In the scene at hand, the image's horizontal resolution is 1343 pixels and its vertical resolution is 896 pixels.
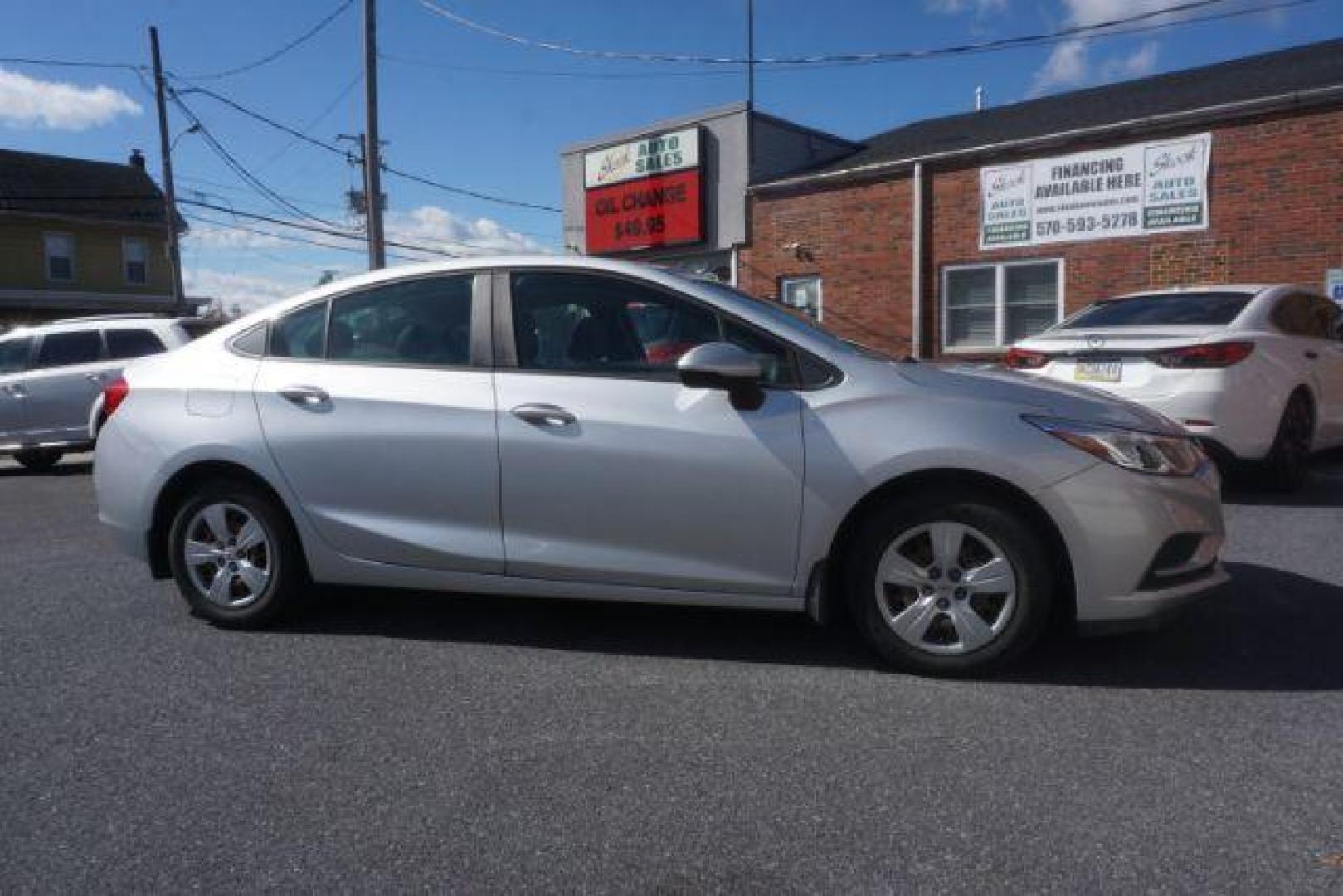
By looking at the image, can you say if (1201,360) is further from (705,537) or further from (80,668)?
→ (80,668)

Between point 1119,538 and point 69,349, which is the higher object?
point 69,349

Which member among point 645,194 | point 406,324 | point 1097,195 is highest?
point 645,194

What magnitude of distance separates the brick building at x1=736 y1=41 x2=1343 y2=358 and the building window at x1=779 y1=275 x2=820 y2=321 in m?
0.04

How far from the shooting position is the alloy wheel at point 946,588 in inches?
141

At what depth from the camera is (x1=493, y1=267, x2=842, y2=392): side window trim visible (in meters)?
3.77

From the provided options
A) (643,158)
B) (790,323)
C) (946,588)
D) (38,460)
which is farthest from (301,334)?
(643,158)

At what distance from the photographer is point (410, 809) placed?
277 cm

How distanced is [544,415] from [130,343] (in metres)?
9.37

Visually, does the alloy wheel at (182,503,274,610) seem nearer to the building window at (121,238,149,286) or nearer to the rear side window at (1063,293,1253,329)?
the rear side window at (1063,293,1253,329)

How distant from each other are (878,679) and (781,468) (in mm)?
842

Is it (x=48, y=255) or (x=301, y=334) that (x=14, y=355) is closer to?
(x=301, y=334)

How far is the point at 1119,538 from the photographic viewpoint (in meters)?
3.48

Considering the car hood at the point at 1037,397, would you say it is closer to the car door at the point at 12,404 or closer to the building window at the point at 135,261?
the car door at the point at 12,404

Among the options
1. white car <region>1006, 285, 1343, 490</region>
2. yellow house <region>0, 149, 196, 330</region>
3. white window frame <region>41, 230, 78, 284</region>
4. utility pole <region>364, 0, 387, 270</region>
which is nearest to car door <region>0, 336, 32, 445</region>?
utility pole <region>364, 0, 387, 270</region>
